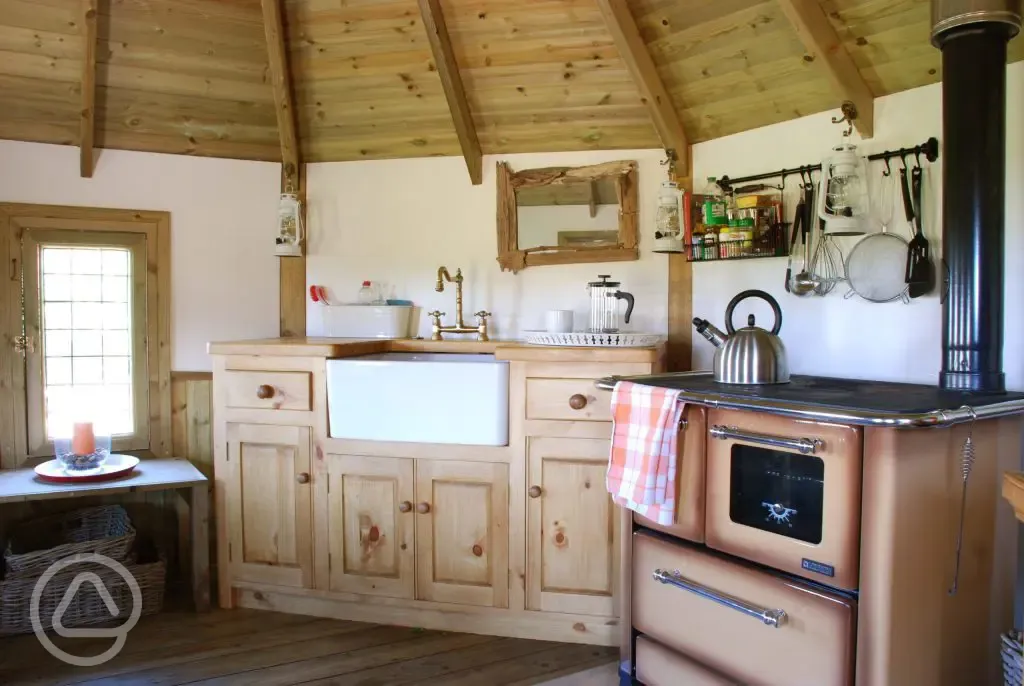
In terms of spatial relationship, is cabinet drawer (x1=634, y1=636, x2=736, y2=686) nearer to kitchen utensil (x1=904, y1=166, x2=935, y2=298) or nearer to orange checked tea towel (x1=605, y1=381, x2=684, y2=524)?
orange checked tea towel (x1=605, y1=381, x2=684, y2=524)

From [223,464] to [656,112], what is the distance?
207 centimetres

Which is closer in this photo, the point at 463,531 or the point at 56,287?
the point at 463,531

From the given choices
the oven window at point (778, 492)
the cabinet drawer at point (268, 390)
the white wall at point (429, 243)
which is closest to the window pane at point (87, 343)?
the cabinet drawer at point (268, 390)

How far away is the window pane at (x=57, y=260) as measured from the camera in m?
2.90

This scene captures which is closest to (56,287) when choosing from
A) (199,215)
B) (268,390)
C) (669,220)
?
(199,215)

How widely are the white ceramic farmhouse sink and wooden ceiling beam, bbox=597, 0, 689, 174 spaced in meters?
1.10

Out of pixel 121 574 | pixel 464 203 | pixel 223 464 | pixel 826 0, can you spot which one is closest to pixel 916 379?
pixel 826 0

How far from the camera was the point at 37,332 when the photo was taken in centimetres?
288

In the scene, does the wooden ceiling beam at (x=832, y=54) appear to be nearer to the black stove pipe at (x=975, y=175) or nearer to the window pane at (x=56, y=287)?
the black stove pipe at (x=975, y=175)

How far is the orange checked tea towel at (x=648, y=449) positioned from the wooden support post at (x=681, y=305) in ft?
2.83

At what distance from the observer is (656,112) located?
2.66 metres

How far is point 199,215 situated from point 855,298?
101 inches

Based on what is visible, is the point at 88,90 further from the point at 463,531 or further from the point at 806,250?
the point at 806,250

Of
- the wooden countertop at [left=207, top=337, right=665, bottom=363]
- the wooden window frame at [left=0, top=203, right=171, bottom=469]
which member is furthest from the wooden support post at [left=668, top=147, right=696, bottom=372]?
the wooden window frame at [left=0, top=203, right=171, bottom=469]
